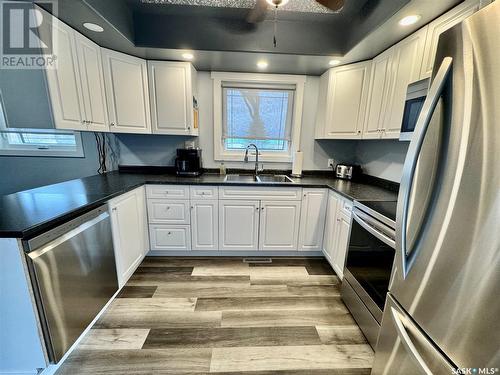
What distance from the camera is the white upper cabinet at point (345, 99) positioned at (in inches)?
86.2

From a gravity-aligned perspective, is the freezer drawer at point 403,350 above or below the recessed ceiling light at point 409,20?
below

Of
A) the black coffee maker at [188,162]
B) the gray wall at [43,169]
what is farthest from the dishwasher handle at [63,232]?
the gray wall at [43,169]

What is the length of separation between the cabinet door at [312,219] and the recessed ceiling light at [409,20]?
1.50 m

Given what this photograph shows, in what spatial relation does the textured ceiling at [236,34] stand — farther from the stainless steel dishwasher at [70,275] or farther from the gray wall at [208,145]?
the stainless steel dishwasher at [70,275]

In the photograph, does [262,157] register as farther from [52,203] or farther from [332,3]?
[52,203]

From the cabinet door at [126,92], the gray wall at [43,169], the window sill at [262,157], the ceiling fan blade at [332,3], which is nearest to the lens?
the ceiling fan blade at [332,3]

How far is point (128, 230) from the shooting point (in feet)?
6.23

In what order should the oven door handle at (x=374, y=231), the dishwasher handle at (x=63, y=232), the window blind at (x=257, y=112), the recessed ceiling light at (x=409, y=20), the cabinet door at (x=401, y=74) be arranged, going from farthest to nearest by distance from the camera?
the window blind at (x=257, y=112), the cabinet door at (x=401, y=74), the recessed ceiling light at (x=409, y=20), the oven door handle at (x=374, y=231), the dishwasher handle at (x=63, y=232)

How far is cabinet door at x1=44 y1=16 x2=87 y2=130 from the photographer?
151cm

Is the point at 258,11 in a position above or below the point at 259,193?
above

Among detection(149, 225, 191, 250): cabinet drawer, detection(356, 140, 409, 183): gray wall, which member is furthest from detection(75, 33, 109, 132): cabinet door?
detection(356, 140, 409, 183): gray wall

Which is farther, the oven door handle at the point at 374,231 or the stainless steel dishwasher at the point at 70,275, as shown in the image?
the oven door handle at the point at 374,231

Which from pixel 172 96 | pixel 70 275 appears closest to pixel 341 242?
pixel 70 275

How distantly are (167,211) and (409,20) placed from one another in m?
2.67
